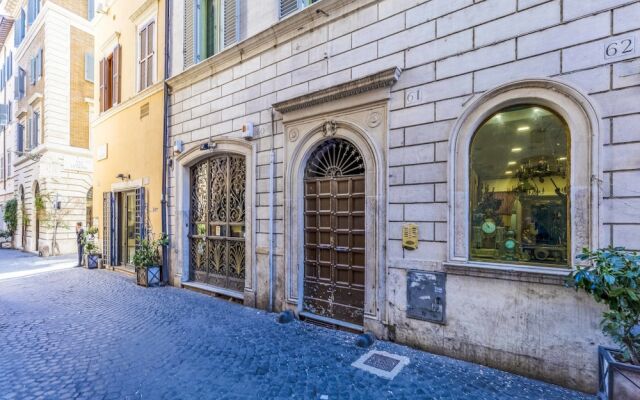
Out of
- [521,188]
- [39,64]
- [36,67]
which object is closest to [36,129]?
[36,67]

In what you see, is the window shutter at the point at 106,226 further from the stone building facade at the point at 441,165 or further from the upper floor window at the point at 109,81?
the stone building facade at the point at 441,165

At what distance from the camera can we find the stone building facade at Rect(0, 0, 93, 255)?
1545cm

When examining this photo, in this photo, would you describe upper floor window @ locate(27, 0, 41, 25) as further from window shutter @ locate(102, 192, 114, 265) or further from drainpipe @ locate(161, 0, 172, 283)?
drainpipe @ locate(161, 0, 172, 283)

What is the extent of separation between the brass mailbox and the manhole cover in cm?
144

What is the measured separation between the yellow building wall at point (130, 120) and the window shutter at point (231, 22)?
8.93ft

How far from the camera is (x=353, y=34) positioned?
16.9 ft

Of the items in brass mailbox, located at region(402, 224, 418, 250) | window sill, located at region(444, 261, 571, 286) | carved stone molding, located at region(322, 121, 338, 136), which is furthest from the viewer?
carved stone molding, located at region(322, 121, 338, 136)

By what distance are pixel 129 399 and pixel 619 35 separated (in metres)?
6.20

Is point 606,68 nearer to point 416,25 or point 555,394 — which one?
point 416,25

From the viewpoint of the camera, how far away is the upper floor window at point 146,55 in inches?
Result: 368

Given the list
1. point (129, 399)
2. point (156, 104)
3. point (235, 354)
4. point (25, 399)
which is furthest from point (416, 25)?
point (156, 104)

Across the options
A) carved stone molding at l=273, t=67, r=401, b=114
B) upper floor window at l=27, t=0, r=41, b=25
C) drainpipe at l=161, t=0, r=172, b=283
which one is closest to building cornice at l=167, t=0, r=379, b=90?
drainpipe at l=161, t=0, r=172, b=283

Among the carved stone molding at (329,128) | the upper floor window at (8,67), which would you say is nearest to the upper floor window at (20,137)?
the upper floor window at (8,67)

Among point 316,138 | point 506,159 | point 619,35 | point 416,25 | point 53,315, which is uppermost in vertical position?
point 416,25
